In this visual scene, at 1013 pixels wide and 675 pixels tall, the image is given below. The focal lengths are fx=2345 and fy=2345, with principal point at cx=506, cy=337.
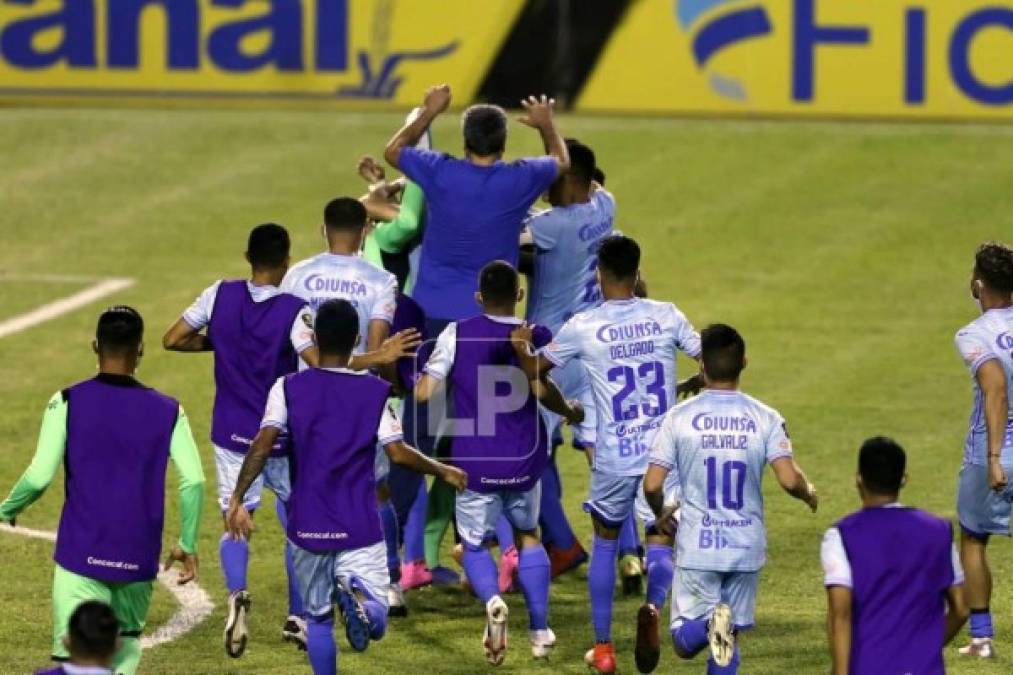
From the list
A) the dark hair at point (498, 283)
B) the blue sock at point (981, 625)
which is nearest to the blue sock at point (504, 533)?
the dark hair at point (498, 283)

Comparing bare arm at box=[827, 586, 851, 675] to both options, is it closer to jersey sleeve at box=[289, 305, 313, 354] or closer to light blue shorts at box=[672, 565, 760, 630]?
light blue shorts at box=[672, 565, 760, 630]

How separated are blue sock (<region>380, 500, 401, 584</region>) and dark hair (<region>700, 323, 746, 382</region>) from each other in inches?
140

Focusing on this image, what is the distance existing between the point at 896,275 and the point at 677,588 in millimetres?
14393

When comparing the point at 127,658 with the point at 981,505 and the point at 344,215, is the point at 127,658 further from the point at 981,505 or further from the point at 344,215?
the point at 981,505

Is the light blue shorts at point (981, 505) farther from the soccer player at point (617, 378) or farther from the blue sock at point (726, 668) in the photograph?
the blue sock at point (726, 668)

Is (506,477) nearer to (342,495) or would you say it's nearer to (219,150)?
(342,495)

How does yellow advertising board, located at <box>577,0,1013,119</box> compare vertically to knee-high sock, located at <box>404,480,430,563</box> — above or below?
above

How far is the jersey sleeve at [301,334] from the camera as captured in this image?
495 inches

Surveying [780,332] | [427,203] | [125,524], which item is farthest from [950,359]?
[125,524]

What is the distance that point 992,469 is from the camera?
40.0ft

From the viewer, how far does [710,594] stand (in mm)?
11266

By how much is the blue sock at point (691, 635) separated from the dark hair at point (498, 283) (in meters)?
2.18

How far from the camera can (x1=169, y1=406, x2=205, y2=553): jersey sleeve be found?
1068 cm

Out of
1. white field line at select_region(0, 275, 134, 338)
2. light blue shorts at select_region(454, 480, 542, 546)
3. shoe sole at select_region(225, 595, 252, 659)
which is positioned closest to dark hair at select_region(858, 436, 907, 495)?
light blue shorts at select_region(454, 480, 542, 546)
